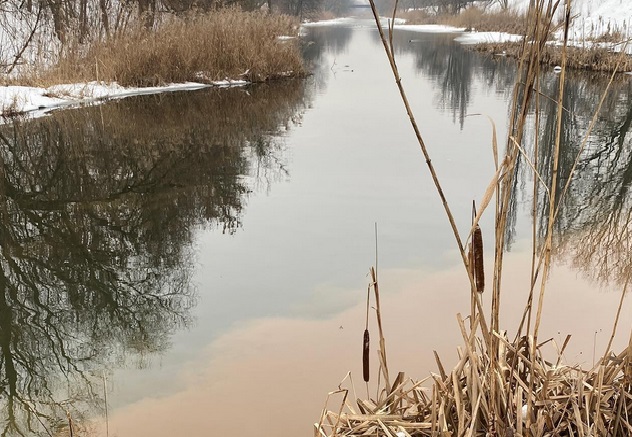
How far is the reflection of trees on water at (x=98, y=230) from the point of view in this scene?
254 centimetres

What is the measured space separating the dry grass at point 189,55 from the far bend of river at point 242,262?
106 inches

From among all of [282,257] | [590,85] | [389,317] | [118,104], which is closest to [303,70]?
[118,104]

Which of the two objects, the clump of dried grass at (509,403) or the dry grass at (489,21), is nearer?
the clump of dried grass at (509,403)

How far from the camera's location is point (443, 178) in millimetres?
4887

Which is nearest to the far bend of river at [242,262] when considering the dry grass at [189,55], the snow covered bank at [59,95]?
the snow covered bank at [59,95]

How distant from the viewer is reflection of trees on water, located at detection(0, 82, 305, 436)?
254 centimetres

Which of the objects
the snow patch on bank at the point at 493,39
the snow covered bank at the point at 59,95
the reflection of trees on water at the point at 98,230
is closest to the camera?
the reflection of trees on water at the point at 98,230

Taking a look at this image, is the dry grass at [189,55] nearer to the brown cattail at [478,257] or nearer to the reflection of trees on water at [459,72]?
the reflection of trees on water at [459,72]

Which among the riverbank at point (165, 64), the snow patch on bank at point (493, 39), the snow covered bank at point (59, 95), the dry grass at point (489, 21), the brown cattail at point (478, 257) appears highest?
the dry grass at point (489, 21)

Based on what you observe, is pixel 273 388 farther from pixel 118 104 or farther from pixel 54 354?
pixel 118 104

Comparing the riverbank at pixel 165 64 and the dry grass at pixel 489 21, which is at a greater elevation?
the dry grass at pixel 489 21

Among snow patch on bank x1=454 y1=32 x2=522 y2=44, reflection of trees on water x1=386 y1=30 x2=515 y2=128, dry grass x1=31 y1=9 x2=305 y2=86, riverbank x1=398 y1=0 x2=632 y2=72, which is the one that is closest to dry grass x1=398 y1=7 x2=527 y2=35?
riverbank x1=398 y1=0 x2=632 y2=72

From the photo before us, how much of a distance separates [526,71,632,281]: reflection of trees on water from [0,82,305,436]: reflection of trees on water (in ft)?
6.75

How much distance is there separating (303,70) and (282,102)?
313 cm
